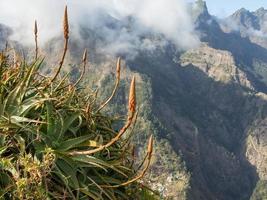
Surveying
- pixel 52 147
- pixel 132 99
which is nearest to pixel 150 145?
pixel 132 99

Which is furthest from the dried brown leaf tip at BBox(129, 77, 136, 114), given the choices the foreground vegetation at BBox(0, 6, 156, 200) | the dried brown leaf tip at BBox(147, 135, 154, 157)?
the dried brown leaf tip at BBox(147, 135, 154, 157)

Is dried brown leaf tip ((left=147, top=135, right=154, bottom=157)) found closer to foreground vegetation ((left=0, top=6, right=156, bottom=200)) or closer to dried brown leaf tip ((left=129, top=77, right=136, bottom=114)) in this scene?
foreground vegetation ((left=0, top=6, right=156, bottom=200))

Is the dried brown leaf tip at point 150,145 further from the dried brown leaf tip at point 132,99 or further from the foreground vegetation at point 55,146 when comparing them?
the dried brown leaf tip at point 132,99

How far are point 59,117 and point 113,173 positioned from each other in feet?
2.30

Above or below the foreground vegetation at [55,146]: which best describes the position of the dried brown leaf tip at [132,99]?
above

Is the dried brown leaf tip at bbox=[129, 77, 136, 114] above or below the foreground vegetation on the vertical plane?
above

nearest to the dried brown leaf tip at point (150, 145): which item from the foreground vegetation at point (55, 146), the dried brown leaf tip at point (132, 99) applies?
the foreground vegetation at point (55, 146)

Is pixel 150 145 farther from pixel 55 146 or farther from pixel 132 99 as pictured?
pixel 55 146

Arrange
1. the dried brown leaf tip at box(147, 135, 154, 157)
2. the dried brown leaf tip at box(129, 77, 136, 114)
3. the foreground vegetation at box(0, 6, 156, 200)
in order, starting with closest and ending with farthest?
1. the dried brown leaf tip at box(129, 77, 136, 114)
2. the dried brown leaf tip at box(147, 135, 154, 157)
3. the foreground vegetation at box(0, 6, 156, 200)

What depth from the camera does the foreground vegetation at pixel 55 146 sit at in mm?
3650

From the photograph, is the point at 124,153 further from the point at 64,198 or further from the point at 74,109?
the point at 64,198

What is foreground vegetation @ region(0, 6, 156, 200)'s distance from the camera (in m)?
3.65

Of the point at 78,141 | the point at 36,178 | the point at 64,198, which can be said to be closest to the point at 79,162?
the point at 78,141

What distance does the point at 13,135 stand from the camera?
402cm
